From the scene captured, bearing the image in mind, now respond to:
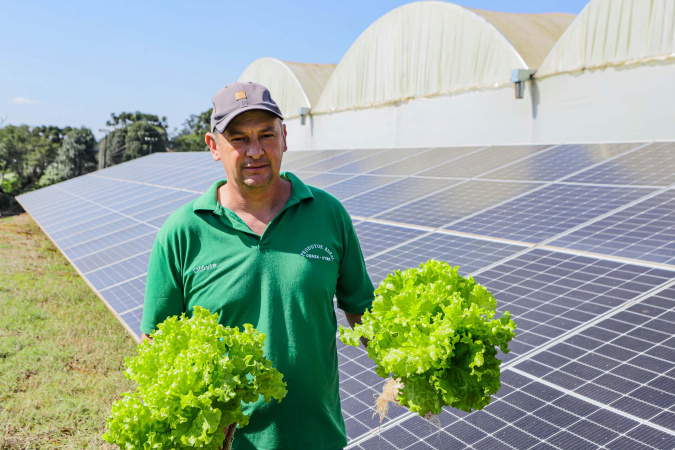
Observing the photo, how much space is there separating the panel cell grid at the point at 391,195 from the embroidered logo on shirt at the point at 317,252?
19.9 ft

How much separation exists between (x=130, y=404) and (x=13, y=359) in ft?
27.8

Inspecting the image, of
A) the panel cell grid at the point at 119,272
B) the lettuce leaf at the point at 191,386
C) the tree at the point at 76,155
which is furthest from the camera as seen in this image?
the tree at the point at 76,155

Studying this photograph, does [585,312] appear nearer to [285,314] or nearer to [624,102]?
[285,314]

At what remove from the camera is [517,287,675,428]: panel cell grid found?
3.37 metres

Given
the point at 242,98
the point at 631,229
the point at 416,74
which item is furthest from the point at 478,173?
the point at 416,74

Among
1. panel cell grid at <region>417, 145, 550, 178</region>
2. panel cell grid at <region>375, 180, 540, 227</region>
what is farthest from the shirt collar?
panel cell grid at <region>417, 145, 550, 178</region>

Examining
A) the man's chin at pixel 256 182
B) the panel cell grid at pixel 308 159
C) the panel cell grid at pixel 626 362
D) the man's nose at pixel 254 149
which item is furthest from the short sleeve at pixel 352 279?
the panel cell grid at pixel 308 159

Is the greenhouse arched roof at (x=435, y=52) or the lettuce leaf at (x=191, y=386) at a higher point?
the greenhouse arched roof at (x=435, y=52)

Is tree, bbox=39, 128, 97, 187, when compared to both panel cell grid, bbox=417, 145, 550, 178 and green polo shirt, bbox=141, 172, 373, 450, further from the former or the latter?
green polo shirt, bbox=141, 172, 373, 450

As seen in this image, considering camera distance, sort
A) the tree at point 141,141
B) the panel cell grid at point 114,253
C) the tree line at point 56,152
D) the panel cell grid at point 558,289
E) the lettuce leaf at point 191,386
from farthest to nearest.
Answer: the tree at point 141,141 → the tree line at point 56,152 → the panel cell grid at point 114,253 → the panel cell grid at point 558,289 → the lettuce leaf at point 191,386

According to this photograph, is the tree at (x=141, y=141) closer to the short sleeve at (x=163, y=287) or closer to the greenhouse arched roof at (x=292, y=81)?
the greenhouse arched roof at (x=292, y=81)

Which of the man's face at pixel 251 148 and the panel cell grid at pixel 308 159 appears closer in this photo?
the man's face at pixel 251 148

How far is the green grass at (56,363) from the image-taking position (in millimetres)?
6781

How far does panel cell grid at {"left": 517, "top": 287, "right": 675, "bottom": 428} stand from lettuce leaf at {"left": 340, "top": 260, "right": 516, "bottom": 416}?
1.59 meters
